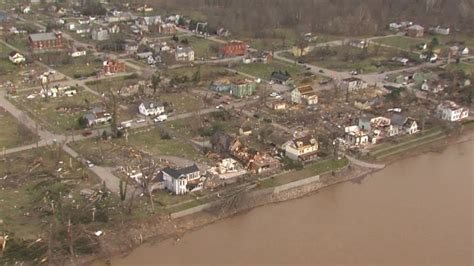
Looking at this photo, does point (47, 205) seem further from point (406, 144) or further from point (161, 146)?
point (406, 144)

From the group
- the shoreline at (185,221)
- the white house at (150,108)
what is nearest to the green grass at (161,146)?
the white house at (150,108)

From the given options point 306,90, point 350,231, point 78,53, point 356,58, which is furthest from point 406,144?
point 78,53

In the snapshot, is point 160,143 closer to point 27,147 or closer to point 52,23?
point 27,147

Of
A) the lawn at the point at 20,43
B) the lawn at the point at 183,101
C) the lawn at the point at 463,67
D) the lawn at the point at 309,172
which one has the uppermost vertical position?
the lawn at the point at 463,67

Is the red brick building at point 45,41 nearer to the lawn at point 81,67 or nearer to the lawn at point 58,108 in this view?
the lawn at point 81,67

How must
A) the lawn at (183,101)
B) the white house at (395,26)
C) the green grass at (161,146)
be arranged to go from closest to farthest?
the green grass at (161,146)
the lawn at (183,101)
the white house at (395,26)

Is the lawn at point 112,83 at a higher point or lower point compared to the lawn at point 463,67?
lower

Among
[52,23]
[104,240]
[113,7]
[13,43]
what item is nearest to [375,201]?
[104,240]
